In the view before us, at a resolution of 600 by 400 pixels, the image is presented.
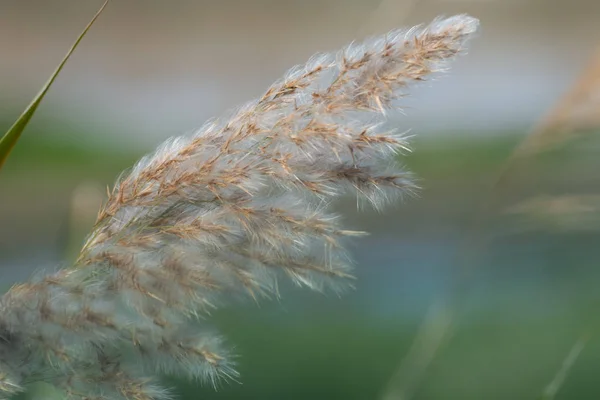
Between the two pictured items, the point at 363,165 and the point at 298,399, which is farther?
the point at 298,399

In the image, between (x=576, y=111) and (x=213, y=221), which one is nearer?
(x=213, y=221)

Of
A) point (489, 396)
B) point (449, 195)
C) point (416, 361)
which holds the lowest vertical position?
point (489, 396)

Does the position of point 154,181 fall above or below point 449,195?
above

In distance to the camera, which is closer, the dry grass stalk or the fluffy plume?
the fluffy plume

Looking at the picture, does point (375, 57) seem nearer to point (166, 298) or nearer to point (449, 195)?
point (166, 298)

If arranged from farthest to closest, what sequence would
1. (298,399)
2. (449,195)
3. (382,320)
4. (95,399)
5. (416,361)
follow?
(449,195) → (382,320) → (298,399) → (416,361) → (95,399)

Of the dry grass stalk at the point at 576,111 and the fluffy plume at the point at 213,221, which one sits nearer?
the fluffy plume at the point at 213,221

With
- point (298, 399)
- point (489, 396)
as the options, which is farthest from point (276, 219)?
point (489, 396)

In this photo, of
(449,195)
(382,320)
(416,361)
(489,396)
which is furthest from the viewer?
A: (449,195)
